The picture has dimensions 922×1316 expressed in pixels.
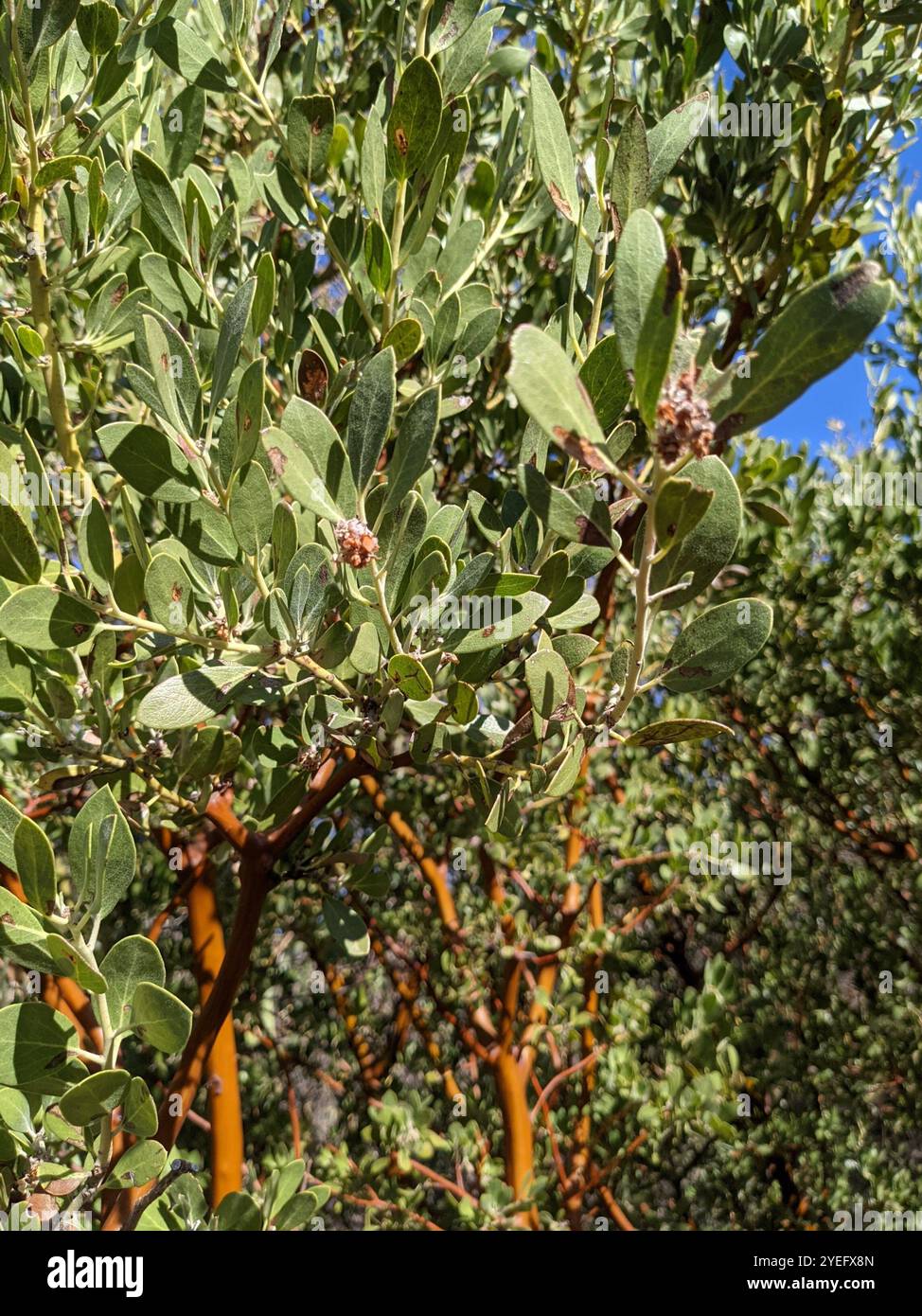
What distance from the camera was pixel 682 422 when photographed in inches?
23.3

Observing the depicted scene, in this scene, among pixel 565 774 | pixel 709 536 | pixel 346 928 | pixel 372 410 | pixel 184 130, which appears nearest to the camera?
pixel 709 536

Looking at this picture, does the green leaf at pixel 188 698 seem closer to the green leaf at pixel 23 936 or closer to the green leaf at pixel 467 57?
the green leaf at pixel 23 936

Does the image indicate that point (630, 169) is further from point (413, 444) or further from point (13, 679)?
point (13, 679)

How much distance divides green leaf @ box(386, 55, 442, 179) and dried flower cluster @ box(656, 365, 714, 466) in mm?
534

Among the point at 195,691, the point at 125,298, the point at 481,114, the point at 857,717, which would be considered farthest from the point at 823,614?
the point at 195,691

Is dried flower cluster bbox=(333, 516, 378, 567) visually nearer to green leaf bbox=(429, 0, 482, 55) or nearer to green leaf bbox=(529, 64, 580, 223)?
green leaf bbox=(529, 64, 580, 223)

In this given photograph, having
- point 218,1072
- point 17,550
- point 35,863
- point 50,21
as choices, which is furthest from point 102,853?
point 218,1072

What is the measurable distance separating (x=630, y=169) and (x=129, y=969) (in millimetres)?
804

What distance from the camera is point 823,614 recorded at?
3479mm

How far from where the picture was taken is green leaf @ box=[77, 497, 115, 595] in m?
0.98

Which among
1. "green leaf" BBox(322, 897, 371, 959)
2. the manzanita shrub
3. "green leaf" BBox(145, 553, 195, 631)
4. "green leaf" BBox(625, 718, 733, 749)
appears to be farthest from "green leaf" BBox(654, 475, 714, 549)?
"green leaf" BBox(322, 897, 371, 959)
